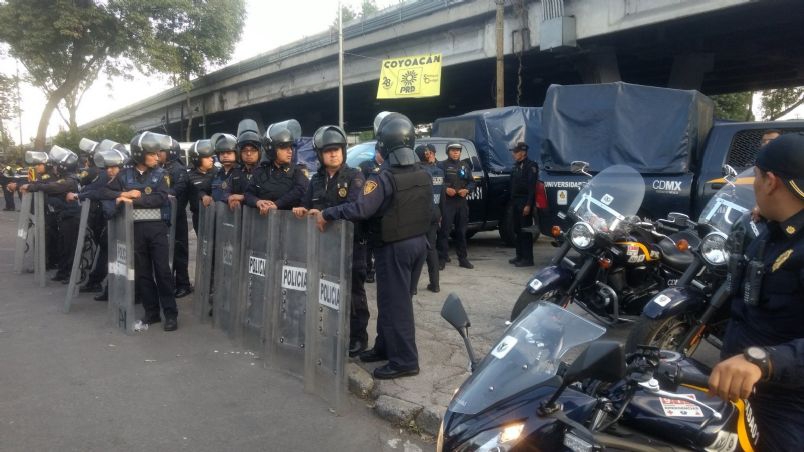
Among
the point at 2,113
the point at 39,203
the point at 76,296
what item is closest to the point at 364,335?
the point at 76,296

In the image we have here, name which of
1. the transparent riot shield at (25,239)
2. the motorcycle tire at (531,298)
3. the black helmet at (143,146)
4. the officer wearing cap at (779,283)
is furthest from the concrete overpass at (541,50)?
the officer wearing cap at (779,283)

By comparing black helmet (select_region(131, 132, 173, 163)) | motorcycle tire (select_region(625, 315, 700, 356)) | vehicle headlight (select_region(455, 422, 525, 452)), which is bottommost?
motorcycle tire (select_region(625, 315, 700, 356))

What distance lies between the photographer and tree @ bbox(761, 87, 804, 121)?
98.2 ft

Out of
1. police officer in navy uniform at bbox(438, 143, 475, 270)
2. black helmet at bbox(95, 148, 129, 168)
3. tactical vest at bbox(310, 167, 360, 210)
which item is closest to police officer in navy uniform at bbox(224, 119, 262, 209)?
tactical vest at bbox(310, 167, 360, 210)

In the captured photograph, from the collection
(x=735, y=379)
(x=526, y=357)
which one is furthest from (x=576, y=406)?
(x=735, y=379)

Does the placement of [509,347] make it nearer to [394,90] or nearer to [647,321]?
[647,321]

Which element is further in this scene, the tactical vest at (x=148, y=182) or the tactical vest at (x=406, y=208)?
the tactical vest at (x=148, y=182)

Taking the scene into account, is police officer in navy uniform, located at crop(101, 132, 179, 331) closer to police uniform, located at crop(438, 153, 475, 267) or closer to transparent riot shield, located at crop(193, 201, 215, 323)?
transparent riot shield, located at crop(193, 201, 215, 323)

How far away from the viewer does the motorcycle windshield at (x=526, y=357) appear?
2.01 meters

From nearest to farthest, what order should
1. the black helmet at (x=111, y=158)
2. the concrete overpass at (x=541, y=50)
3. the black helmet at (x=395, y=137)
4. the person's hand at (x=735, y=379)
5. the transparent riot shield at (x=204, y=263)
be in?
the person's hand at (x=735, y=379)
the black helmet at (x=395, y=137)
the transparent riot shield at (x=204, y=263)
the black helmet at (x=111, y=158)
the concrete overpass at (x=541, y=50)

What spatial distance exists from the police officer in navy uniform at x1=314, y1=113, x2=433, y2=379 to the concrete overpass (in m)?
11.1

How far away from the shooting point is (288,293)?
16.8 ft

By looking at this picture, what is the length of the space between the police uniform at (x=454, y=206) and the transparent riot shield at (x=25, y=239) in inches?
246

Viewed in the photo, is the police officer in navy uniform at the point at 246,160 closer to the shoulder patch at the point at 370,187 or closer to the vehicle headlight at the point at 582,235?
the shoulder patch at the point at 370,187
